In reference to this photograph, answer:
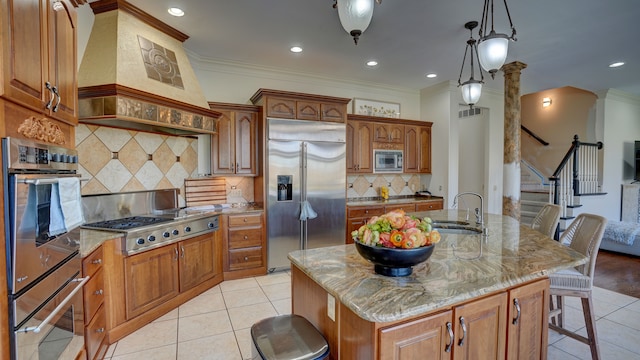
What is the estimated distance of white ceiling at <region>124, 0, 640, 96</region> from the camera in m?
2.84

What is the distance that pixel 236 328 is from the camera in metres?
2.66

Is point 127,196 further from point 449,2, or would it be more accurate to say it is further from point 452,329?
point 449,2

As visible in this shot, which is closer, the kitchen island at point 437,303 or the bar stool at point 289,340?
the kitchen island at point 437,303

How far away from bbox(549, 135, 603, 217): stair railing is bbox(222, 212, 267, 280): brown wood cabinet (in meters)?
5.19

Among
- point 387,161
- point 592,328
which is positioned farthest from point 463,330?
point 387,161

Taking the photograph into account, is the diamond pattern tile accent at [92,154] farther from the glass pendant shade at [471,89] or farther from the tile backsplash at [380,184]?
the glass pendant shade at [471,89]

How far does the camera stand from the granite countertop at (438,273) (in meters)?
1.22

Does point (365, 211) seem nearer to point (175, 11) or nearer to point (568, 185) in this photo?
point (175, 11)

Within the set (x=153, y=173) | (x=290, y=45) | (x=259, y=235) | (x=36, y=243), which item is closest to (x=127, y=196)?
(x=153, y=173)

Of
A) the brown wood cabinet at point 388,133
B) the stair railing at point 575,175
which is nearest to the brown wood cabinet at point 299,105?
the brown wood cabinet at point 388,133

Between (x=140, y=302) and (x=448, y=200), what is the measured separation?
483 centimetres

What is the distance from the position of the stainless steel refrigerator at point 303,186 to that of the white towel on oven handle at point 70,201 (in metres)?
2.35

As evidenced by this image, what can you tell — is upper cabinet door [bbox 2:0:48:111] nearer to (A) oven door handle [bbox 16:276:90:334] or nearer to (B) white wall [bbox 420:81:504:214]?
(A) oven door handle [bbox 16:276:90:334]

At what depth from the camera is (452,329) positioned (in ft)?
4.35
